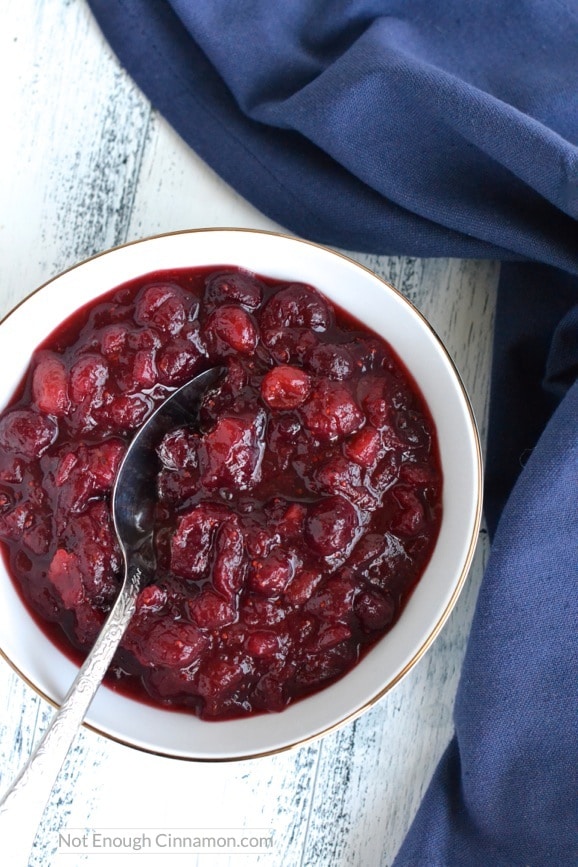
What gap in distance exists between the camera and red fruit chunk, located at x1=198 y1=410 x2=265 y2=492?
1924 millimetres

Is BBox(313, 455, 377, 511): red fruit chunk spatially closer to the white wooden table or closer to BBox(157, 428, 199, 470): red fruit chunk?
BBox(157, 428, 199, 470): red fruit chunk

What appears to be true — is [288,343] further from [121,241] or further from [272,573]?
[121,241]

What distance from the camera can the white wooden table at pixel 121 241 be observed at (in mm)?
2277

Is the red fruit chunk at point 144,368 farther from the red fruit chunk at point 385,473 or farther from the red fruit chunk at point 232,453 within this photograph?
the red fruit chunk at point 385,473

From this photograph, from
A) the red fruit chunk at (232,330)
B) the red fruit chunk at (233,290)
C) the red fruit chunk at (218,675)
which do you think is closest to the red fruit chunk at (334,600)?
the red fruit chunk at (218,675)

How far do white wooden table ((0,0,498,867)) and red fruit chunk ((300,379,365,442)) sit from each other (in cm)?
53

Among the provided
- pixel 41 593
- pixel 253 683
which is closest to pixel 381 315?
pixel 253 683

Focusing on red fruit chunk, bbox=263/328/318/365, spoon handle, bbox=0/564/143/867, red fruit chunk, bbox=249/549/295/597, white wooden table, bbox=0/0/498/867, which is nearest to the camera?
spoon handle, bbox=0/564/143/867

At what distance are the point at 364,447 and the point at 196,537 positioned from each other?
44 centimetres

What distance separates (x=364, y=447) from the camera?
6.40 ft

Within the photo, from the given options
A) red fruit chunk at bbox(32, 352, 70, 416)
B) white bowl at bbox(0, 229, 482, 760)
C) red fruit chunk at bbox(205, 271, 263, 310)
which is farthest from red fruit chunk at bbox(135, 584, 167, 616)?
red fruit chunk at bbox(205, 271, 263, 310)

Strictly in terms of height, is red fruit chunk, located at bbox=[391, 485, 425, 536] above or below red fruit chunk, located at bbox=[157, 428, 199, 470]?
below

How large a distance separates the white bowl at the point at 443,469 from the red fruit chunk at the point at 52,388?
0.31ft

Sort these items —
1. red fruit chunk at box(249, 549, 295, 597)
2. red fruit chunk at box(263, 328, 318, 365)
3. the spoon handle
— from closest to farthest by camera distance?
the spoon handle, red fruit chunk at box(249, 549, 295, 597), red fruit chunk at box(263, 328, 318, 365)
